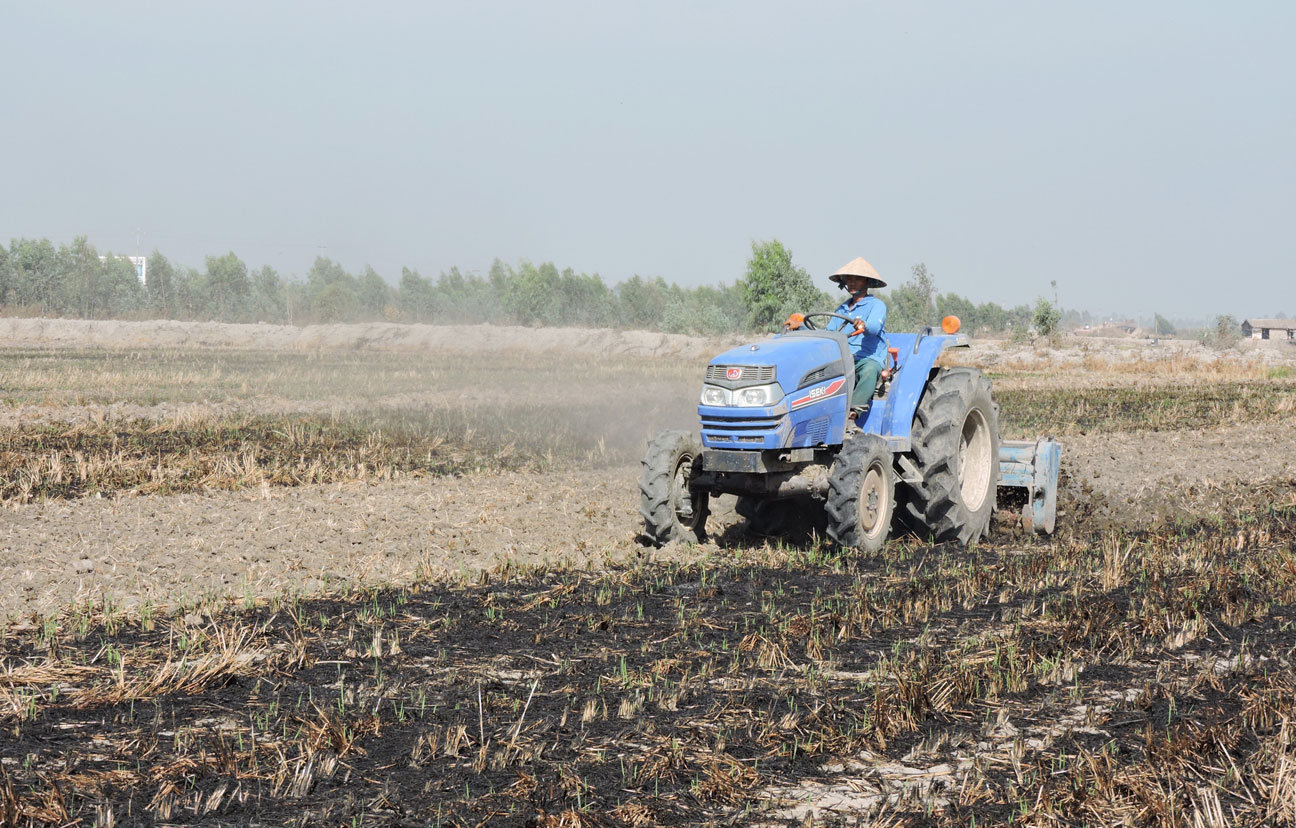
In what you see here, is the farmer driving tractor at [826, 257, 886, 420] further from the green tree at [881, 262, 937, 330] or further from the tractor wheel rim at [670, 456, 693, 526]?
the green tree at [881, 262, 937, 330]

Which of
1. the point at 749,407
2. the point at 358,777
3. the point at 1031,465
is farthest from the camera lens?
the point at 1031,465

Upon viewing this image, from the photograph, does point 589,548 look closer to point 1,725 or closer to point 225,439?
point 1,725

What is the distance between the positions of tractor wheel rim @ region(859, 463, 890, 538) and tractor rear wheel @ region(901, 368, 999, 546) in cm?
42

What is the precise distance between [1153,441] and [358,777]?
1488 cm

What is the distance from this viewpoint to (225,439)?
1593cm

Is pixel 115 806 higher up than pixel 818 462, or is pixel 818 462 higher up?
pixel 818 462

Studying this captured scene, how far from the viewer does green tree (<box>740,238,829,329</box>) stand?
2516 inches

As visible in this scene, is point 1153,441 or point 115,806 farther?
point 1153,441

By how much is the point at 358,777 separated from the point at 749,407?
4.71 m

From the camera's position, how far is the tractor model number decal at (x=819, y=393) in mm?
8461

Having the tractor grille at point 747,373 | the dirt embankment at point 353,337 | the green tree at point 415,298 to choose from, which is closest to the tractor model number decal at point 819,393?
the tractor grille at point 747,373

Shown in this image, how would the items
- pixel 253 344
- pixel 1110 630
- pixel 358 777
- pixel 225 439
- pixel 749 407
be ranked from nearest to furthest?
pixel 358 777 < pixel 1110 630 < pixel 749 407 < pixel 225 439 < pixel 253 344

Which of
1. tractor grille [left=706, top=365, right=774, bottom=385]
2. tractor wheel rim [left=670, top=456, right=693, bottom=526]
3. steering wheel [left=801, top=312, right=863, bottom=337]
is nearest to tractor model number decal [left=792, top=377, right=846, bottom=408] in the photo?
tractor grille [left=706, top=365, right=774, bottom=385]

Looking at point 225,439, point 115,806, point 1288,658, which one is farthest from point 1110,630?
point 225,439
